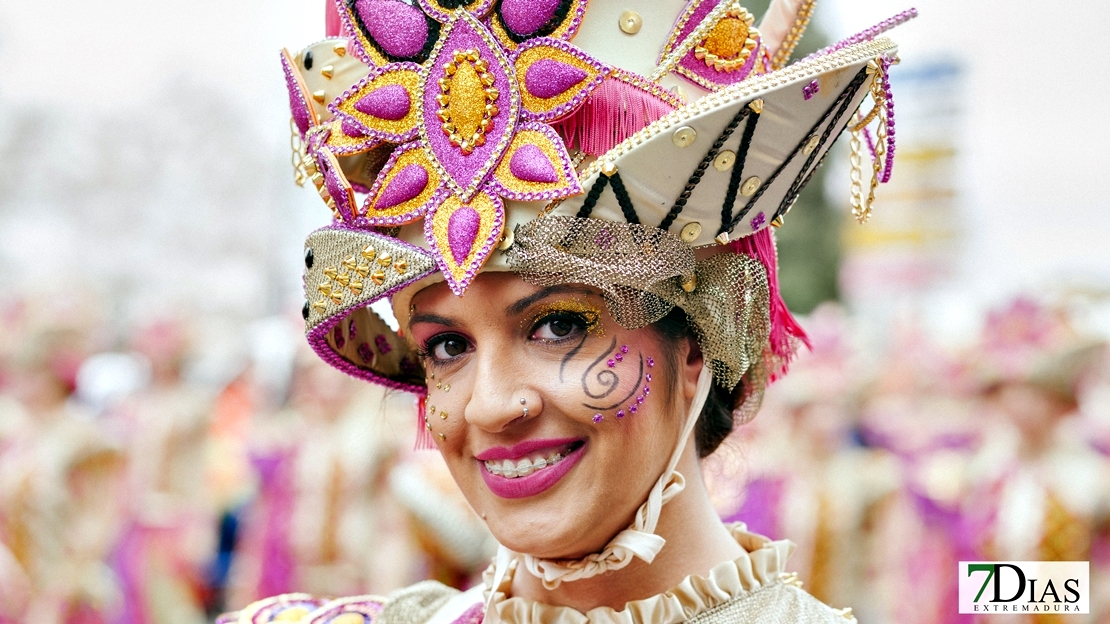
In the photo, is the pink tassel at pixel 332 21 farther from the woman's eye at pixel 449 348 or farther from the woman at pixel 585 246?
the woman's eye at pixel 449 348

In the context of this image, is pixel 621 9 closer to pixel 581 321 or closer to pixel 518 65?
pixel 518 65

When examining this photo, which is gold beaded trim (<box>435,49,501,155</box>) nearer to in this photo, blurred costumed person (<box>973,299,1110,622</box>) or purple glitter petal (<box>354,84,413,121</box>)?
purple glitter petal (<box>354,84,413,121</box>)

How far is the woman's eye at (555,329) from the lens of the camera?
2.31m

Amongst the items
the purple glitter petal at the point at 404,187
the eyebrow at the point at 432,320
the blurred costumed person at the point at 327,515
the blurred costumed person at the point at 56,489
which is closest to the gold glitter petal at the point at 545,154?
the purple glitter petal at the point at 404,187

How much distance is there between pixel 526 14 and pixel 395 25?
287 mm

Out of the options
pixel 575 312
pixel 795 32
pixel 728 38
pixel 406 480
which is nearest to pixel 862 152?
pixel 728 38

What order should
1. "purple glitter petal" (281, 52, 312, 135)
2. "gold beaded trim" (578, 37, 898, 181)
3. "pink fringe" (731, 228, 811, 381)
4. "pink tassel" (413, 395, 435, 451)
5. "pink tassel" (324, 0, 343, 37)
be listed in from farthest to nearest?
"pink tassel" (413, 395, 435, 451) < "pink tassel" (324, 0, 343, 37) < "purple glitter petal" (281, 52, 312, 135) < "pink fringe" (731, 228, 811, 381) < "gold beaded trim" (578, 37, 898, 181)

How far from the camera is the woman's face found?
2271 millimetres

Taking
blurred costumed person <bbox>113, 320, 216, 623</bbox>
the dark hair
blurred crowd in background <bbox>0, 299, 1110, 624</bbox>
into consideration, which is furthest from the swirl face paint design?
blurred costumed person <bbox>113, 320, 216, 623</bbox>

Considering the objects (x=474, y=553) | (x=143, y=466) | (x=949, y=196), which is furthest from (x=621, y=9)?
(x=949, y=196)

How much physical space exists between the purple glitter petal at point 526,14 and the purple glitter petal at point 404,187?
0.33 meters

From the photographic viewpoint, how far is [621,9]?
2414 mm

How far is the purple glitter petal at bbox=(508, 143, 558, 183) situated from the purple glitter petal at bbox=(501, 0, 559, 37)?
0.23m

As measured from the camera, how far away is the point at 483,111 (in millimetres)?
2328
